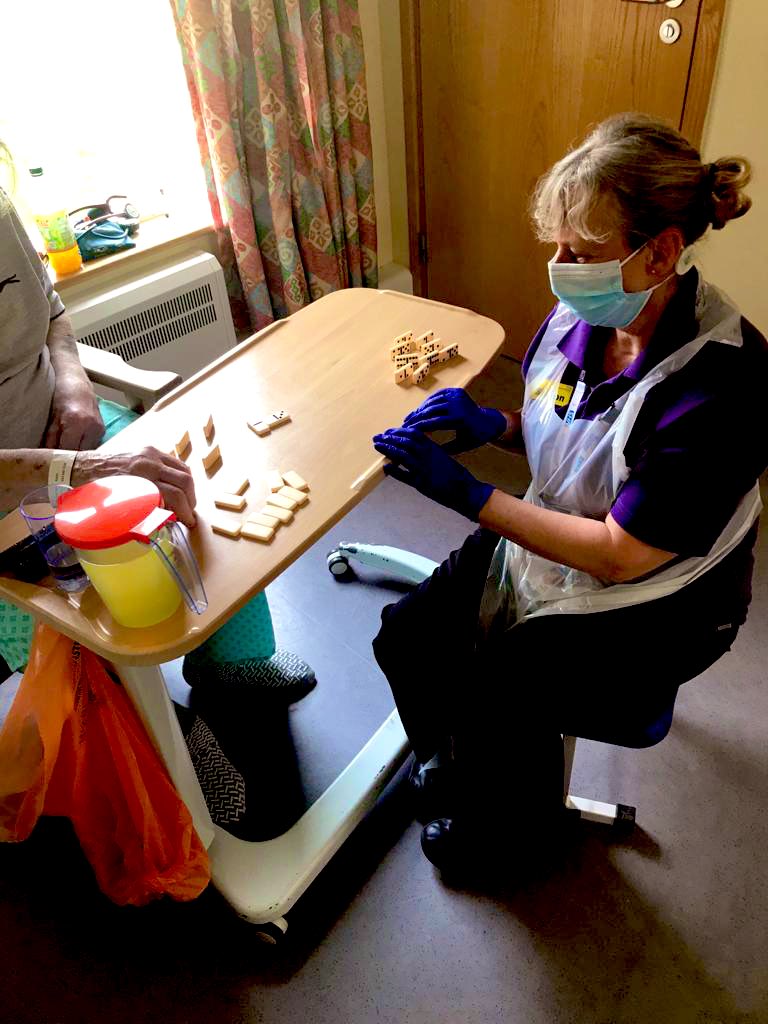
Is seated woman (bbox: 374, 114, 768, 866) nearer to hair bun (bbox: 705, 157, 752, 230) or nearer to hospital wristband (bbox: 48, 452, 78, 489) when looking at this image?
hair bun (bbox: 705, 157, 752, 230)

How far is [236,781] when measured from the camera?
5.23 feet

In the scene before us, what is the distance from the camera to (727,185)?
1031mm

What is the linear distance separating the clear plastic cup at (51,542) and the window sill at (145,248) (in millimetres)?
1182

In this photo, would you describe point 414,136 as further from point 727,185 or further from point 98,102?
point 727,185

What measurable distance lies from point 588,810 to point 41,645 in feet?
3.41

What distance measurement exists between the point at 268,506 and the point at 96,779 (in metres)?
0.56

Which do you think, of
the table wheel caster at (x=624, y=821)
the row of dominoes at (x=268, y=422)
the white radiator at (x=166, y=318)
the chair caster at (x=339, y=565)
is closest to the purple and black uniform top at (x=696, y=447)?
the row of dominoes at (x=268, y=422)

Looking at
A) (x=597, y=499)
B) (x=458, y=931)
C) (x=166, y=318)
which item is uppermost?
(x=597, y=499)

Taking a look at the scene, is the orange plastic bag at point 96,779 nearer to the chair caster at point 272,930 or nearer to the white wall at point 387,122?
the chair caster at point 272,930

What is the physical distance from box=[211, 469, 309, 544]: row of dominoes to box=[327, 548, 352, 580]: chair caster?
885 millimetres

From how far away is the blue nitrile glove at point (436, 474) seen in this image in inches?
45.6

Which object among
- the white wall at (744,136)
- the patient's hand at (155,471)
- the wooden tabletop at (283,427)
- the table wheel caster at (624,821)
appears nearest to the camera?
the wooden tabletop at (283,427)

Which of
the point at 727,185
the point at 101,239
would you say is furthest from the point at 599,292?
the point at 101,239

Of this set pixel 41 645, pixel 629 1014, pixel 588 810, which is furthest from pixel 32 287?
pixel 629 1014
